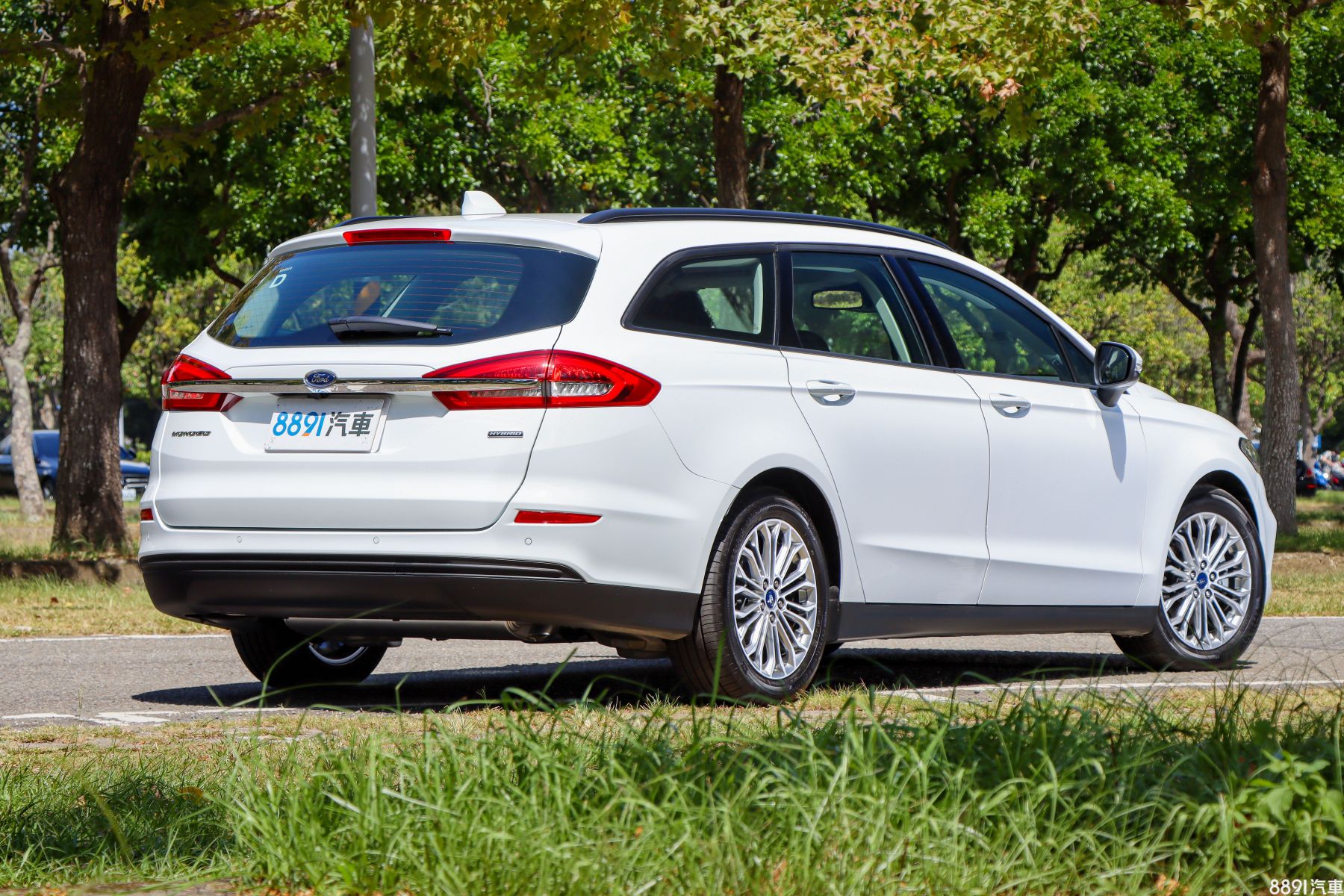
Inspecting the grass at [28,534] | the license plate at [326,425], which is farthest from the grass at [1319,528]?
the grass at [28,534]

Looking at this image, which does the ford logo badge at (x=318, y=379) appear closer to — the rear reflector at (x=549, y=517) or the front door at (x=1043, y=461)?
the rear reflector at (x=549, y=517)

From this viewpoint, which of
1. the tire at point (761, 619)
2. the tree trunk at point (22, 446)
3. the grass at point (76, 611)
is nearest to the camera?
the tire at point (761, 619)

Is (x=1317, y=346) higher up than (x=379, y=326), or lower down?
lower down

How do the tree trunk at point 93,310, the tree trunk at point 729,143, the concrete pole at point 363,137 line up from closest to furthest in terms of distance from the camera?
the concrete pole at point 363,137 → the tree trunk at point 93,310 → the tree trunk at point 729,143

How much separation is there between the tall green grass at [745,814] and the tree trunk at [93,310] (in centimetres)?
1277

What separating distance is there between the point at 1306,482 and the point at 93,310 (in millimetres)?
49817

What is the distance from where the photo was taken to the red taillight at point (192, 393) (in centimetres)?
650

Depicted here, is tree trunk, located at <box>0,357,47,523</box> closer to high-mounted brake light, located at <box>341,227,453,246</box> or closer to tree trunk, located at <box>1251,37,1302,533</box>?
tree trunk, located at <box>1251,37,1302,533</box>

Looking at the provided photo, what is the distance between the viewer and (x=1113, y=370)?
804 cm

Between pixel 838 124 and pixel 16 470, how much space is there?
17.7 meters

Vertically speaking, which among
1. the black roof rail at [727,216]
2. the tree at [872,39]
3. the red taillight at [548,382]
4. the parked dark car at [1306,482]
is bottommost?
the parked dark car at [1306,482]

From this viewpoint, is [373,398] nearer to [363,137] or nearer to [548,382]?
[548,382]

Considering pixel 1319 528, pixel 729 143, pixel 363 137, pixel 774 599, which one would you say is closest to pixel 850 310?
pixel 774 599

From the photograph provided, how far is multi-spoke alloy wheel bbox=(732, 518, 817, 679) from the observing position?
651 cm
